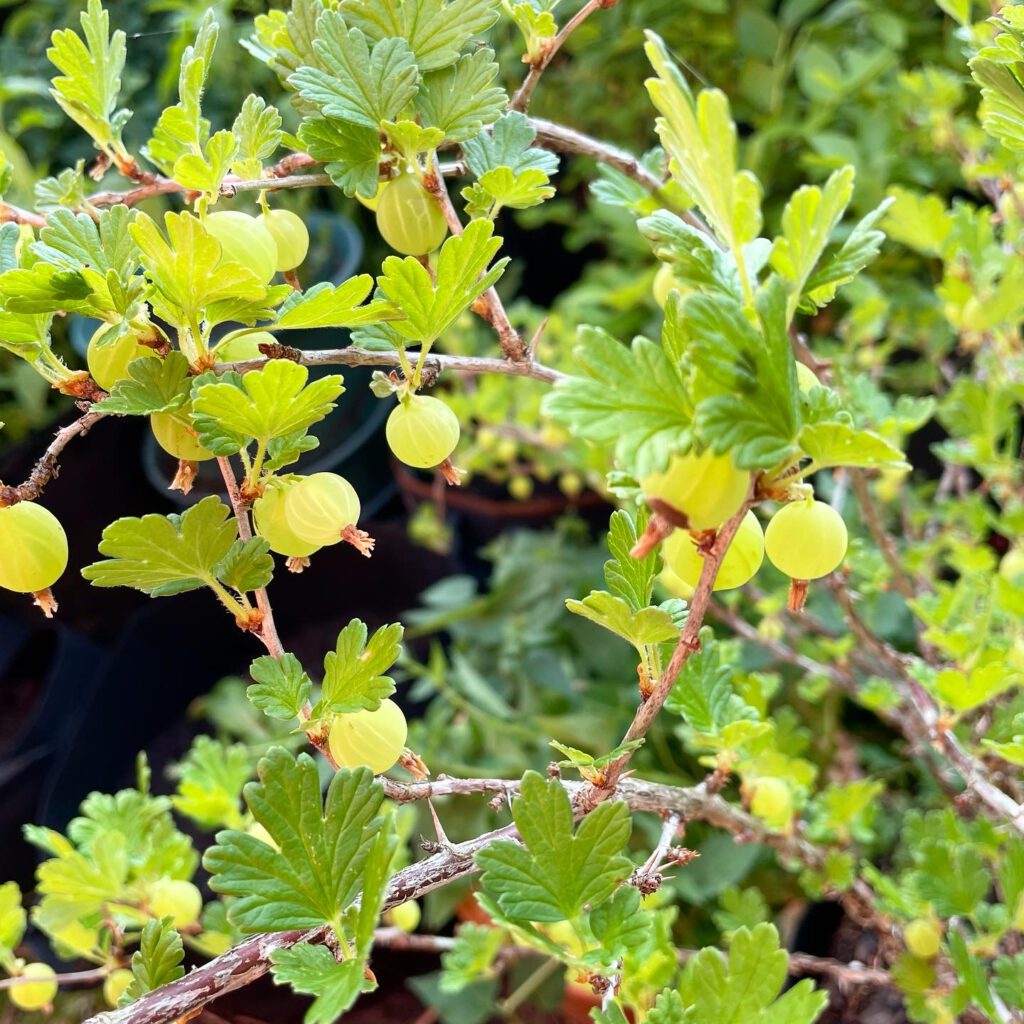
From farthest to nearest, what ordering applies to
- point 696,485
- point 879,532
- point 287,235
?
point 879,532 < point 287,235 < point 696,485

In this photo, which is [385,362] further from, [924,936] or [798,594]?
[924,936]

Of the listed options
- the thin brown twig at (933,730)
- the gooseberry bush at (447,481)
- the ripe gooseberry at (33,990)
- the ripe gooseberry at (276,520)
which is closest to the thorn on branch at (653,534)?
the gooseberry bush at (447,481)

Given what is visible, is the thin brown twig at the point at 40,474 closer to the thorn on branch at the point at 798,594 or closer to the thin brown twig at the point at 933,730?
the thorn on branch at the point at 798,594

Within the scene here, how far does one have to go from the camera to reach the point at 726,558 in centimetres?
24

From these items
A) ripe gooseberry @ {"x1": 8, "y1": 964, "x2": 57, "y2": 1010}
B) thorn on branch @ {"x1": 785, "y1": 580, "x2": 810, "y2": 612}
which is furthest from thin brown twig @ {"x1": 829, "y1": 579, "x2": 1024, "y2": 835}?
ripe gooseberry @ {"x1": 8, "y1": 964, "x2": 57, "y2": 1010}

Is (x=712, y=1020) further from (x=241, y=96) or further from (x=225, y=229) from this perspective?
(x=241, y=96)

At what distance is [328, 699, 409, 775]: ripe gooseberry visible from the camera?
264mm

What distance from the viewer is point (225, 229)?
10.4 inches

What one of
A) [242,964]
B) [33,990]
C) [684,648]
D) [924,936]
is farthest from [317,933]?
[924,936]

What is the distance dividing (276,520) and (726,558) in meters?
0.13

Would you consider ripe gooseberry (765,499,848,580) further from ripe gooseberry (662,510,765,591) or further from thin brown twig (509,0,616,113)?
thin brown twig (509,0,616,113)

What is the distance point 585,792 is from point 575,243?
102cm

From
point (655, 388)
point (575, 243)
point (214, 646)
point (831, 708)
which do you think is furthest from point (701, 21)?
point (655, 388)

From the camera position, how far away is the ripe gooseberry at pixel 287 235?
31 cm
